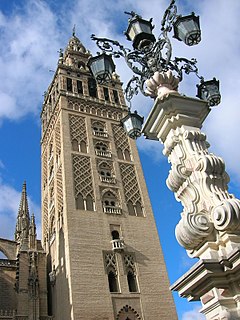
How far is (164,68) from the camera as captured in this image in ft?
17.4

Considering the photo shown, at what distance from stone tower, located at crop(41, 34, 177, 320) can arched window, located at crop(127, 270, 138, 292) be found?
0.08 ft

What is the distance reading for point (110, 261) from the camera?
1636cm

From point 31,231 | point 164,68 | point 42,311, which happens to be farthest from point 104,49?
point 31,231

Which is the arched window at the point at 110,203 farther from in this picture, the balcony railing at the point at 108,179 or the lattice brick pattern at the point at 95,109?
the lattice brick pattern at the point at 95,109

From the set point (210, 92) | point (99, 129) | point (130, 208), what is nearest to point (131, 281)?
point (130, 208)

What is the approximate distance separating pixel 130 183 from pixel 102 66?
1521 centimetres

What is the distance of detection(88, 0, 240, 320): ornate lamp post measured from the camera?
3.22 meters

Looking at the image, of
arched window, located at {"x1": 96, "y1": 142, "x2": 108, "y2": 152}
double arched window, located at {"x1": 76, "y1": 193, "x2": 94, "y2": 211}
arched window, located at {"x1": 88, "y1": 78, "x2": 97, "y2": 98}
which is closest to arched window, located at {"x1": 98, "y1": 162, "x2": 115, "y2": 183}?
arched window, located at {"x1": 96, "y1": 142, "x2": 108, "y2": 152}

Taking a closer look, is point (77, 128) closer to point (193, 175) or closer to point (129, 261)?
point (129, 261)

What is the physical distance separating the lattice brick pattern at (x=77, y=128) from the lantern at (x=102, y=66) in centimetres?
1562

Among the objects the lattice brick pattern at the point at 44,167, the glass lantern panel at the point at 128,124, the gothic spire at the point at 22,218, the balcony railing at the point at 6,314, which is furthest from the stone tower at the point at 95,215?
the glass lantern panel at the point at 128,124

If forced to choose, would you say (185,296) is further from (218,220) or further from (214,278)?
(218,220)

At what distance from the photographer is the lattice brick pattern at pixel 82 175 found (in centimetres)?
1865

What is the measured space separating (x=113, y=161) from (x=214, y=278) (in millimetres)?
17964
